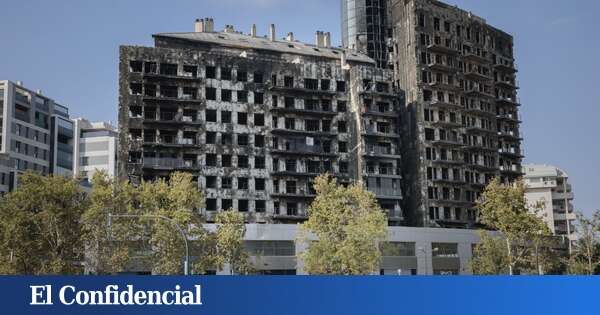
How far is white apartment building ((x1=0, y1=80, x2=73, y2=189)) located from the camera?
12975 centimetres

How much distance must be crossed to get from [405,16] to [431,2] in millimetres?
5021

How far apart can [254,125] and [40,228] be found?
143ft

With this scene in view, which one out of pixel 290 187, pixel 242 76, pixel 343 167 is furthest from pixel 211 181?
pixel 343 167

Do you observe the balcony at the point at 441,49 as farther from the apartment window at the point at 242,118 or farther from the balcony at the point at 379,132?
the apartment window at the point at 242,118

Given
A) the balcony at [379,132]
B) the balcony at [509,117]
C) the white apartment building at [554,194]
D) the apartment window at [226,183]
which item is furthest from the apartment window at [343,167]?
the white apartment building at [554,194]

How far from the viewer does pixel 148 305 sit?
23469 mm

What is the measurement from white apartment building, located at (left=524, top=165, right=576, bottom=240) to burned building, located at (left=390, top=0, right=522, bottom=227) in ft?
148

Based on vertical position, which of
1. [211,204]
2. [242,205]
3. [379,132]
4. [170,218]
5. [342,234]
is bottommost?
[342,234]

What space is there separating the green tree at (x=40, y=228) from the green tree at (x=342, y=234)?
23.5 meters

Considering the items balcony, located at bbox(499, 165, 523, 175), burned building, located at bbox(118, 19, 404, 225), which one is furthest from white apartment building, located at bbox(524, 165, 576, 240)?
burned building, located at bbox(118, 19, 404, 225)

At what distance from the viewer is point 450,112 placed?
119 m

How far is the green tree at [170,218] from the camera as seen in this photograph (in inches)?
2832

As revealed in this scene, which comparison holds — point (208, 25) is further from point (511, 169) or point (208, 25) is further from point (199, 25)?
point (511, 169)

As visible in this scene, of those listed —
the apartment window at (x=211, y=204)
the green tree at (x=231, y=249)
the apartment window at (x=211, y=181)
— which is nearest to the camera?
the green tree at (x=231, y=249)
